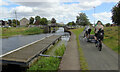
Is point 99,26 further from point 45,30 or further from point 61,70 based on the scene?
point 45,30

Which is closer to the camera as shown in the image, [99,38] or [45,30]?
[99,38]

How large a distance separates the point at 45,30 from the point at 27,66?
42.0 m

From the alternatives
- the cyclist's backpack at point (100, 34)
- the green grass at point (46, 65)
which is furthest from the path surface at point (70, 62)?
the cyclist's backpack at point (100, 34)

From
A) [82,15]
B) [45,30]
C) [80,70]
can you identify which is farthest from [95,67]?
[82,15]

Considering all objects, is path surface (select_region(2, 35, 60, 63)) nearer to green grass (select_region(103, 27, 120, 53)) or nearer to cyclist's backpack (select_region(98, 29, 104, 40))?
cyclist's backpack (select_region(98, 29, 104, 40))

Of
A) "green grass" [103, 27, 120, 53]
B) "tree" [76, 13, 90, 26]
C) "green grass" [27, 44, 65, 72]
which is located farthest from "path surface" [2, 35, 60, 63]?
"tree" [76, 13, 90, 26]

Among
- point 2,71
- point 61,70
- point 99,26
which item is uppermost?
point 99,26

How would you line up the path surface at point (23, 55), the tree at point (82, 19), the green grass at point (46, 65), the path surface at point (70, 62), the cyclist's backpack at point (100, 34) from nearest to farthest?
the path surface at point (70, 62) → the green grass at point (46, 65) → the path surface at point (23, 55) → the cyclist's backpack at point (100, 34) → the tree at point (82, 19)

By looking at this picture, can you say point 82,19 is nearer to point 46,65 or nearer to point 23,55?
point 23,55

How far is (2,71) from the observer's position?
19.6 ft

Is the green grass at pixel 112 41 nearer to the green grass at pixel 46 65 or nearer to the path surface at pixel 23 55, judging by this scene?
the green grass at pixel 46 65

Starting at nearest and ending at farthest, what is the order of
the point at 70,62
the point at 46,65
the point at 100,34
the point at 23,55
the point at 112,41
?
the point at 70,62
the point at 46,65
the point at 100,34
the point at 23,55
the point at 112,41

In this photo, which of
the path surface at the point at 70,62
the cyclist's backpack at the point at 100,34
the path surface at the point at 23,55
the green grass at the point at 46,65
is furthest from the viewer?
the cyclist's backpack at the point at 100,34

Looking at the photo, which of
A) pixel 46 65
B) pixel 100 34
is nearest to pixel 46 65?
pixel 46 65
